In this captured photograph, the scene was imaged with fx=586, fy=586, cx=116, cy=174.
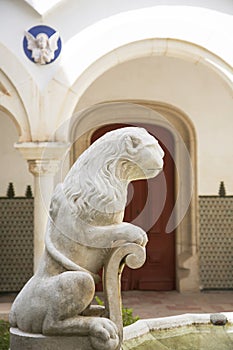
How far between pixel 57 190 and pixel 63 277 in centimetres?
45

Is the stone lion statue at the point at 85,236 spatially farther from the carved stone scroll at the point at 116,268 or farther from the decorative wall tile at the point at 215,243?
the decorative wall tile at the point at 215,243

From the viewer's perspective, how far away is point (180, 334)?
386 centimetres

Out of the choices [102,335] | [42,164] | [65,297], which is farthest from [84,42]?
[102,335]

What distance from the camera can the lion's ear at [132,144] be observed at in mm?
2922

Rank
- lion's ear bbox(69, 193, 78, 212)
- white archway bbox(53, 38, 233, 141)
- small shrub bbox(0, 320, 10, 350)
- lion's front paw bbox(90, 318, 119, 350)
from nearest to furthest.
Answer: lion's front paw bbox(90, 318, 119, 350), lion's ear bbox(69, 193, 78, 212), small shrub bbox(0, 320, 10, 350), white archway bbox(53, 38, 233, 141)

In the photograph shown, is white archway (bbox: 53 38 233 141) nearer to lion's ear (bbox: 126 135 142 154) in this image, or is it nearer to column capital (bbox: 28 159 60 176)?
column capital (bbox: 28 159 60 176)

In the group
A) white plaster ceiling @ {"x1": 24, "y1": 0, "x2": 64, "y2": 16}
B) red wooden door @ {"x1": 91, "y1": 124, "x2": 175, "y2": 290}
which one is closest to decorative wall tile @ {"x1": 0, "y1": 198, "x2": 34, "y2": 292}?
red wooden door @ {"x1": 91, "y1": 124, "x2": 175, "y2": 290}

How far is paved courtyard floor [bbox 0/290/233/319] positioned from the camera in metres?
7.34

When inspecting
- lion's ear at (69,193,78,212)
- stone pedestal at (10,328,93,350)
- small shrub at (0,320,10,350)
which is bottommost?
small shrub at (0,320,10,350)

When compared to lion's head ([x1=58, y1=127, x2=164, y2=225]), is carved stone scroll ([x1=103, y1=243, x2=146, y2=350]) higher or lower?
lower

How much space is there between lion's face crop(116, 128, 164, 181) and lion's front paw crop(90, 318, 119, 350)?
28.7 inches

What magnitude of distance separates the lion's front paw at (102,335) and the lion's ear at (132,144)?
84 centimetres

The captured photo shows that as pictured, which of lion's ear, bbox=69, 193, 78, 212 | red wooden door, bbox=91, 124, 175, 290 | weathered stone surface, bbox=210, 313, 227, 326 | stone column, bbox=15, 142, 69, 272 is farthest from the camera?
red wooden door, bbox=91, 124, 175, 290

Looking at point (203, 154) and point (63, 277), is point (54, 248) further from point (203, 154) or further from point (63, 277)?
point (203, 154)
